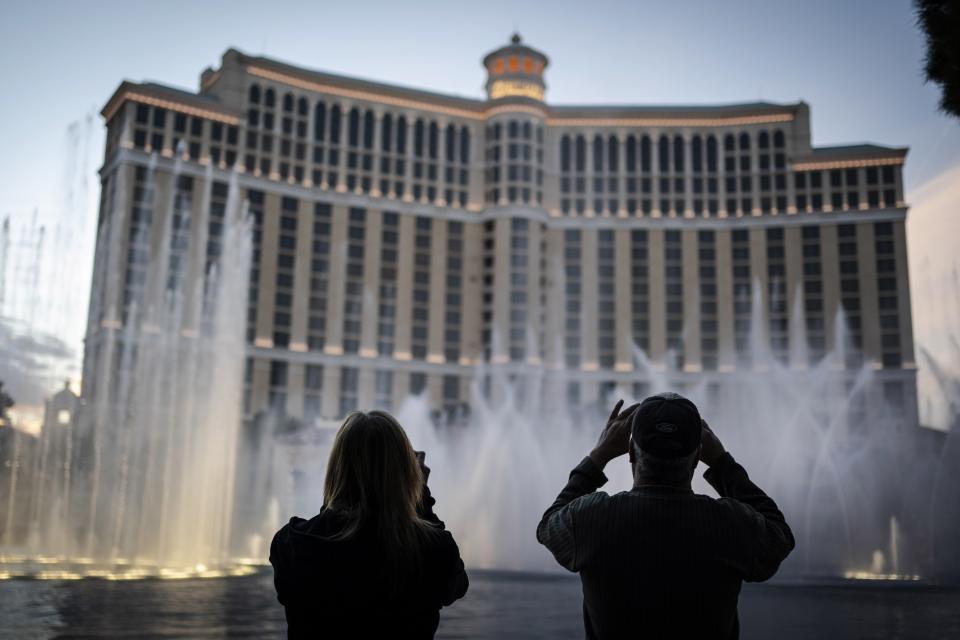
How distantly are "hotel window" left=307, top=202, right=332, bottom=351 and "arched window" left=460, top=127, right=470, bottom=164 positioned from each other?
11.7 m

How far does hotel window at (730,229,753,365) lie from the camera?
76.1 metres

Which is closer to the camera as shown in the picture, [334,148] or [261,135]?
[261,135]

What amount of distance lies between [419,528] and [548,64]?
79.8 m

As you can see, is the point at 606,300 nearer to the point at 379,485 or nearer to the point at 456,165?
the point at 456,165

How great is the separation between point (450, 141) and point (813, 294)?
1211 inches

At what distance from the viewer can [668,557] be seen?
133 inches

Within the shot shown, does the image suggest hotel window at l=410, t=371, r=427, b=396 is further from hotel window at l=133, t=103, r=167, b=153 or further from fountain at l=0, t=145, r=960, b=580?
hotel window at l=133, t=103, r=167, b=153

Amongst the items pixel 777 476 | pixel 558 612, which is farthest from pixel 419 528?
pixel 777 476

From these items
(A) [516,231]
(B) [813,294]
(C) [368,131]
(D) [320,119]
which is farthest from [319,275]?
(B) [813,294]

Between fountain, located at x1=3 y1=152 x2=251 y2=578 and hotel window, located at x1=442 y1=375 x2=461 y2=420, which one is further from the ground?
hotel window, located at x1=442 y1=375 x2=461 y2=420

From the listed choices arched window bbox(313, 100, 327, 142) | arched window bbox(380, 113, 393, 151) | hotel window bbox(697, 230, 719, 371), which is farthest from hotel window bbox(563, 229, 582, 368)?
arched window bbox(313, 100, 327, 142)

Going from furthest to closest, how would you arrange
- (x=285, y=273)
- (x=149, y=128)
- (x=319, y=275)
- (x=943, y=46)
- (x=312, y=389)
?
(x=319, y=275) < (x=285, y=273) < (x=312, y=389) < (x=149, y=128) < (x=943, y=46)

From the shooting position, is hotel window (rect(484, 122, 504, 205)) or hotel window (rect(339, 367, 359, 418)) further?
hotel window (rect(484, 122, 504, 205))

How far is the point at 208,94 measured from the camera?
74.8 metres
